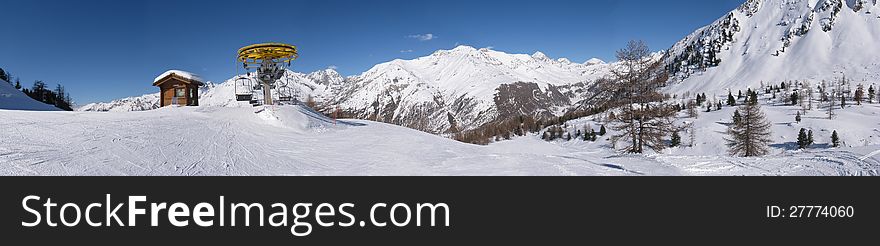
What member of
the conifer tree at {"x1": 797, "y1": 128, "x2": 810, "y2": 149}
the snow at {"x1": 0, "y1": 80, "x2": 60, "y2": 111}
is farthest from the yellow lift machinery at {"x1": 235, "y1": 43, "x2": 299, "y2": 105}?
the conifer tree at {"x1": 797, "y1": 128, "x2": 810, "y2": 149}

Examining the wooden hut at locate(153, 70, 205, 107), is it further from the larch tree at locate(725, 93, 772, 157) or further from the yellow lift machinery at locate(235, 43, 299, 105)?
the larch tree at locate(725, 93, 772, 157)

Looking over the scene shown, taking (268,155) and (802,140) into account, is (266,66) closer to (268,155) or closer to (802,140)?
(268,155)

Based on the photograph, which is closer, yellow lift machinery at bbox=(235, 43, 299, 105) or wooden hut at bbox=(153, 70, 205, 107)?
yellow lift machinery at bbox=(235, 43, 299, 105)

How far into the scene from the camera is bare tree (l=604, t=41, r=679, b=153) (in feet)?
71.2

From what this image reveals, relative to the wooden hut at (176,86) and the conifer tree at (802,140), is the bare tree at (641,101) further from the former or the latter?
the conifer tree at (802,140)

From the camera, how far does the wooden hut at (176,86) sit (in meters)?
29.5

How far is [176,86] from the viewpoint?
29.9 m

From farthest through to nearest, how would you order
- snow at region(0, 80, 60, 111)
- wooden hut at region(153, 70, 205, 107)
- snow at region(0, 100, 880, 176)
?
1. snow at region(0, 80, 60, 111)
2. wooden hut at region(153, 70, 205, 107)
3. snow at region(0, 100, 880, 176)

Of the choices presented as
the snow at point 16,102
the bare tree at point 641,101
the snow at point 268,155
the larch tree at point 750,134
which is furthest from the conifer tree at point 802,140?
the snow at point 16,102

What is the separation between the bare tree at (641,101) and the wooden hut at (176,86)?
2858 centimetres

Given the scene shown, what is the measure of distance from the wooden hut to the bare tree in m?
28.6

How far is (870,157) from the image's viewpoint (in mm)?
13055

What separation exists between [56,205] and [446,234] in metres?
6.70

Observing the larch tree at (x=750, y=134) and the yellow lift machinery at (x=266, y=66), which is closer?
the yellow lift machinery at (x=266, y=66)
